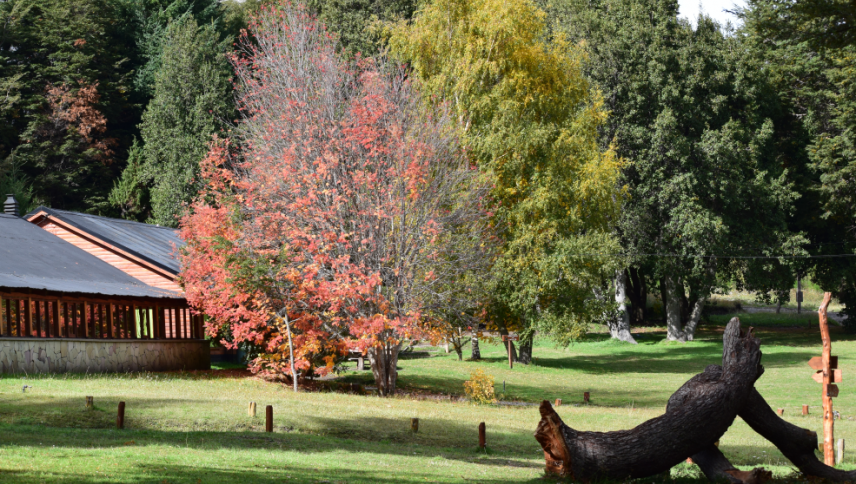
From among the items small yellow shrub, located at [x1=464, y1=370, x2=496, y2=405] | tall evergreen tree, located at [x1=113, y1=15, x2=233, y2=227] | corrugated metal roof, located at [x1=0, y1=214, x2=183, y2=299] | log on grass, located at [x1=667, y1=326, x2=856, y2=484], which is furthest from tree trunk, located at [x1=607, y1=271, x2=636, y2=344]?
log on grass, located at [x1=667, y1=326, x2=856, y2=484]

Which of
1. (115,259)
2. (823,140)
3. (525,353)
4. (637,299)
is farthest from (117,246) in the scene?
(637,299)

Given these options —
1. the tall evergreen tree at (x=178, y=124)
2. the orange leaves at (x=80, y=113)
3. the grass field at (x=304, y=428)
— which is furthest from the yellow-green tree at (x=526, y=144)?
the orange leaves at (x=80, y=113)

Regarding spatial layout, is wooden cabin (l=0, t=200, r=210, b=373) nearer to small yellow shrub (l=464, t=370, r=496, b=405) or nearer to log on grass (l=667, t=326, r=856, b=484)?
small yellow shrub (l=464, t=370, r=496, b=405)

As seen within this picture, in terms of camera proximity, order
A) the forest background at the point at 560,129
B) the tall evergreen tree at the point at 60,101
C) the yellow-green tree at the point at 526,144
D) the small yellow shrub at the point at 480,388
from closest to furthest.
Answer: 1. the small yellow shrub at the point at 480,388
2. the yellow-green tree at the point at 526,144
3. the forest background at the point at 560,129
4. the tall evergreen tree at the point at 60,101

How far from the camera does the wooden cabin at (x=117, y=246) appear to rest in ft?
111

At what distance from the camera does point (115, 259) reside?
35.1 metres

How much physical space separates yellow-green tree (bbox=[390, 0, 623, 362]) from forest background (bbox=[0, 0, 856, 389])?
0.09 metres

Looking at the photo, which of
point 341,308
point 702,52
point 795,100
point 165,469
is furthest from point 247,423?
point 795,100

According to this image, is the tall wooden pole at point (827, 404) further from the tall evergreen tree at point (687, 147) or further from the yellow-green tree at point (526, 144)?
the tall evergreen tree at point (687, 147)

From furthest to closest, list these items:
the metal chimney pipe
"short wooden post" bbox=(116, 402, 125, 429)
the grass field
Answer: the metal chimney pipe < "short wooden post" bbox=(116, 402, 125, 429) < the grass field

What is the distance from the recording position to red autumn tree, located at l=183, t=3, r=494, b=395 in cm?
2681

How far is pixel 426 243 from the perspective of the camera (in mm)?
27359

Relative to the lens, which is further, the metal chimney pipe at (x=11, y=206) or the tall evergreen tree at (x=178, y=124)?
the tall evergreen tree at (x=178, y=124)

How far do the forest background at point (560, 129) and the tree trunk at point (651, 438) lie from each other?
16259 mm
